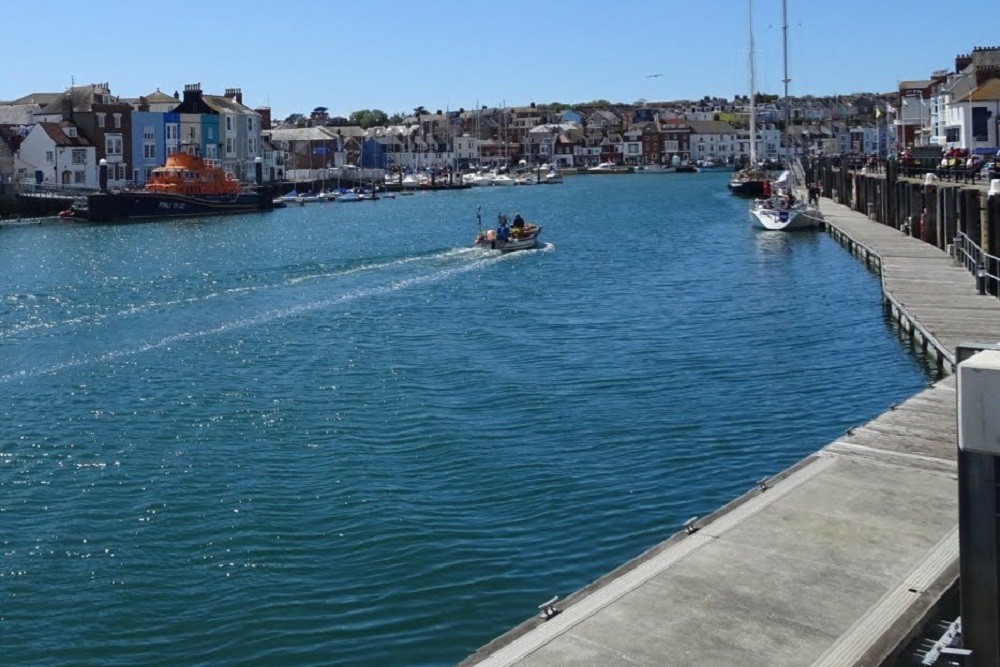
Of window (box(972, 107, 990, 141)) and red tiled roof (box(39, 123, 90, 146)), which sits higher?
red tiled roof (box(39, 123, 90, 146))

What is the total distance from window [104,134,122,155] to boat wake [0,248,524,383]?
2529 inches

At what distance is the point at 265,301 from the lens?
137 ft

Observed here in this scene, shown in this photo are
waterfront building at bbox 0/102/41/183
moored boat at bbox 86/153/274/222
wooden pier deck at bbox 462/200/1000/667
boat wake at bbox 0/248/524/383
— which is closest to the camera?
wooden pier deck at bbox 462/200/1000/667

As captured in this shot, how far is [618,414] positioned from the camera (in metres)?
23.6

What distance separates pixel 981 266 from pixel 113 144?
95589 millimetres

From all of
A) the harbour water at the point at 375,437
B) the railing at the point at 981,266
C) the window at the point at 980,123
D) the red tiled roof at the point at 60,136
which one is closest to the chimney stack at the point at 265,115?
the red tiled roof at the point at 60,136

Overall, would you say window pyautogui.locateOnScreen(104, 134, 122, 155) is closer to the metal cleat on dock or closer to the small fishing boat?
the small fishing boat

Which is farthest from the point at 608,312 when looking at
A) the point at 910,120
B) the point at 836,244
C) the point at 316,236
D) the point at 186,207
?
the point at 910,120

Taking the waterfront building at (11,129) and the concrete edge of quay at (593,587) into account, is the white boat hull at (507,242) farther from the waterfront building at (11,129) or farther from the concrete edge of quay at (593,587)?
the waterfront building at (11,129)

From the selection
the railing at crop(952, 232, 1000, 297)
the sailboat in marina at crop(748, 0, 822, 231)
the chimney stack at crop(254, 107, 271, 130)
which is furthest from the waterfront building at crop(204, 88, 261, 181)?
the railing at crop(952, 232, 1000, 297)

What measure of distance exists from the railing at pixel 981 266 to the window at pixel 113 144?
9115 cm

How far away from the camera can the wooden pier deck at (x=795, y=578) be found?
10.5 m

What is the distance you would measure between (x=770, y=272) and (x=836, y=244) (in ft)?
36.5

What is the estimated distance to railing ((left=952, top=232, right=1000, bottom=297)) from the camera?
31.2 meters
